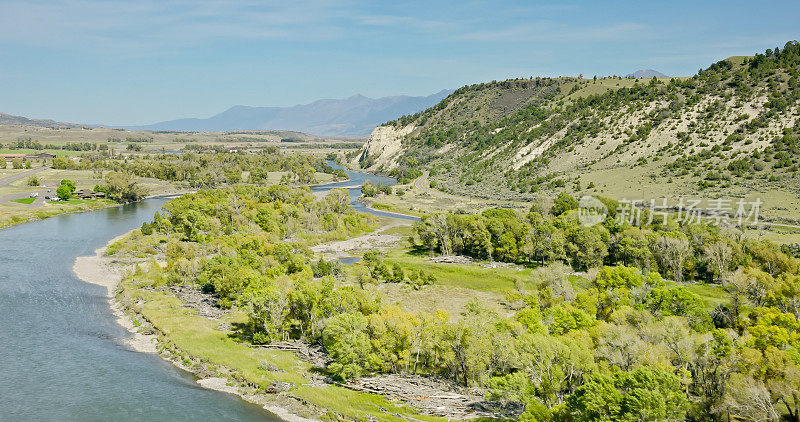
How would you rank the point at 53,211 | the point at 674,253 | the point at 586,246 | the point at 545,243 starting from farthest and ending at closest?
the point at 53,211 → the point at 545,243 → the point at 586,246 → the point at 674,253

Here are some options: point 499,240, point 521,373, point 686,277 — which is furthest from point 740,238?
point 521,373

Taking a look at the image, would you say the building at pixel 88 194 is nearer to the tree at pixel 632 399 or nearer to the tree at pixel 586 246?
the tree at pixel 586 246

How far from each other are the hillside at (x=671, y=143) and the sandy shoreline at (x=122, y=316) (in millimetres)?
97403

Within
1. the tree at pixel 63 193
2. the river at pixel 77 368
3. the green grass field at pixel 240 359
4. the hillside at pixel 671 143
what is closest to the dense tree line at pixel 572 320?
the green grass field at pixel 240 359

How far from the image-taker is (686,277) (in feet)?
232

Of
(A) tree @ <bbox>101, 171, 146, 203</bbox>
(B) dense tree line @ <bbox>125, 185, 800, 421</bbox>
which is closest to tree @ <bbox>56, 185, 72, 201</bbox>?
(A) tree @ <bbox>101, 171, 146, 203</bbox>

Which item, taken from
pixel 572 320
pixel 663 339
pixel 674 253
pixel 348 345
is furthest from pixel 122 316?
pixel 674 253

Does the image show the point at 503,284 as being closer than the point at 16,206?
Yes

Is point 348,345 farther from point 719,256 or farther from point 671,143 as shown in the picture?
point 671,143

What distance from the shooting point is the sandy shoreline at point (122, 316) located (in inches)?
1529

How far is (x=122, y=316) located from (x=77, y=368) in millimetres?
14449

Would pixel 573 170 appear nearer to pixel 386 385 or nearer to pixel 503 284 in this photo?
pixel 503 284

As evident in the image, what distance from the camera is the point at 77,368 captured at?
43.7 metres

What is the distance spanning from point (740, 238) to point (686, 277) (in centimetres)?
1047
